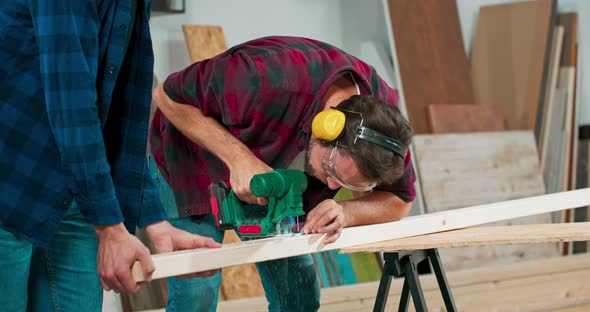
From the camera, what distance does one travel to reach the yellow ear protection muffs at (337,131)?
197 cm

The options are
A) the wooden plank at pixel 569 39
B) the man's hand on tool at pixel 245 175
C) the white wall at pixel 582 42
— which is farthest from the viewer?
the white wall at pixel 582 42

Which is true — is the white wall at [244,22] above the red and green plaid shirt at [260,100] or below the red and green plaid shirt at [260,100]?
below

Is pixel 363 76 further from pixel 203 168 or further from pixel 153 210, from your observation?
pixel 153 210

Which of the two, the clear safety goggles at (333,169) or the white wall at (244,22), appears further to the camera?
the white wall at (244,22)

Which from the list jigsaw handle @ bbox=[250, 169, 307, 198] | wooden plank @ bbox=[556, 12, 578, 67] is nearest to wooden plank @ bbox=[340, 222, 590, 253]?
jigsaw handle @ bbox=[250, 169, 307, 198]

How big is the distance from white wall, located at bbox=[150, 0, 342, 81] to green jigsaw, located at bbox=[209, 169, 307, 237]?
7.84ft

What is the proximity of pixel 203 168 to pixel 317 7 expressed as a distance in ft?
8.81

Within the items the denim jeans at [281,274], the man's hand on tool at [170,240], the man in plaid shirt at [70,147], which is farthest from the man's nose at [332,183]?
the man in plaid shirt at [70,147]

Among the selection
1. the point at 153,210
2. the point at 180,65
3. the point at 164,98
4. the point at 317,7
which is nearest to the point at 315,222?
the point at 153,210

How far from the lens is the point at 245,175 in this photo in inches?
74.8

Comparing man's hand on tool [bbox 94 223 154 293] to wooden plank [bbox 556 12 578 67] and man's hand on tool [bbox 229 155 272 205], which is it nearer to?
man's hand on tool [bbox 229 155 272 205]

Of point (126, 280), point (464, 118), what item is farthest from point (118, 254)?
point (464, 118)

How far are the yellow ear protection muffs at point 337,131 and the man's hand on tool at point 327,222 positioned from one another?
0.70 feet

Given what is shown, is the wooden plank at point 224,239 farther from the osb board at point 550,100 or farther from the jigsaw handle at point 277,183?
the osb board at point 550,100
